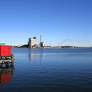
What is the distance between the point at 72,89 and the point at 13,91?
790cm

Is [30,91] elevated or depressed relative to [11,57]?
depressed

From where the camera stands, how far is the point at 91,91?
1934cm

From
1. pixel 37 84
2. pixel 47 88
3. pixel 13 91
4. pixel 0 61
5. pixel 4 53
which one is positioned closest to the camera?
pixel 13 91

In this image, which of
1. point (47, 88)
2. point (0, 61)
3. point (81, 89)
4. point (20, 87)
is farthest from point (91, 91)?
point (0, 61)

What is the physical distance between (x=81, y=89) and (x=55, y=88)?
357 centimetres

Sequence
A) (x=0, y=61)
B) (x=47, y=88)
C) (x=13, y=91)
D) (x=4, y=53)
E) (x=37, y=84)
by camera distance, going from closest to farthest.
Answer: (x=13, y=91), (x=47, y=88), (x=37, y=84), (x=0, y=61), (x=4, y=53)

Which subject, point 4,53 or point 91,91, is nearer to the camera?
Answer: point 91,91

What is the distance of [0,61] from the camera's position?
3769 centimetres

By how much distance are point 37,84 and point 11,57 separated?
19.6 meters

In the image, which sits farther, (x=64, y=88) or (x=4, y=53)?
(x=4, y=53)

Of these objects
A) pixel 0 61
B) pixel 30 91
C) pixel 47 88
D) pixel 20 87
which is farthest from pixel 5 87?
pixel 0 61

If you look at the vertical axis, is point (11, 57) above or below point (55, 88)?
above

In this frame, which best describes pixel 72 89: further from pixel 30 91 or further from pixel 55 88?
pixel 30 91

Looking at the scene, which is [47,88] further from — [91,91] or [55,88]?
[91,91]
